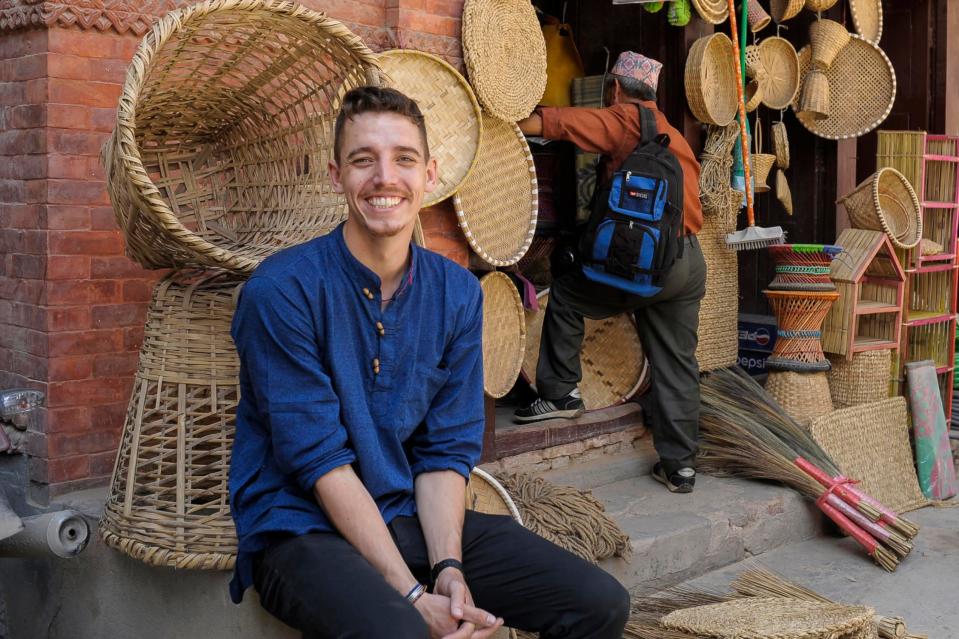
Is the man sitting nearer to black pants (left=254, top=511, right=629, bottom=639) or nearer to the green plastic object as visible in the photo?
black pants (left=254, top=511, right=629, bottom=639)

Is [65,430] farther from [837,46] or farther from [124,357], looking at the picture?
[837,46]

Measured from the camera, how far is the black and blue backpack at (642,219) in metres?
4.55

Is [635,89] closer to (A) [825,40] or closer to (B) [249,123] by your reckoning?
(B) [249,123]

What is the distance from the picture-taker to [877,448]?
5.67 meters

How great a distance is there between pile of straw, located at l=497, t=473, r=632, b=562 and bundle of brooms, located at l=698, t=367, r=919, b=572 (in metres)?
1.19

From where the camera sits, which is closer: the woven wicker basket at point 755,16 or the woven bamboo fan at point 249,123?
the woven bamboo fan at point 249,123

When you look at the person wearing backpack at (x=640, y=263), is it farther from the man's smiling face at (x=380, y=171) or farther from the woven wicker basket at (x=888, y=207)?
the man's smiling face at (x=380, y=171)

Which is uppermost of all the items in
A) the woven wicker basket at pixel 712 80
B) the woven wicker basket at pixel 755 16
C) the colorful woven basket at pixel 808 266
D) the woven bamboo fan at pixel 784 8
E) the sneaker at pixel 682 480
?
the woven bamboo fan at pixel 784 8

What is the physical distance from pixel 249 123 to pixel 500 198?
1192 millimetres

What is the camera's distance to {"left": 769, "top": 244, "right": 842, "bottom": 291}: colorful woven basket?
5465mm

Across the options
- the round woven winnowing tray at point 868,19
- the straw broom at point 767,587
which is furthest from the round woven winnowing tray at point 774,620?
the round woven winnowing tray at point 868,19

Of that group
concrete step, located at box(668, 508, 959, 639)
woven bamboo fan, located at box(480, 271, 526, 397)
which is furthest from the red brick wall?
concrete step, located at box(668, 508, 959, 639)

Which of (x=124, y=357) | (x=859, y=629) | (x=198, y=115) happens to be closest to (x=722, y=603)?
(x=859, y=629)

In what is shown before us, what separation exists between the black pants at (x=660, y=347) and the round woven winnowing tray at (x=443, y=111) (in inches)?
39.3
